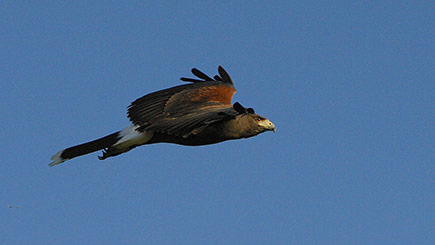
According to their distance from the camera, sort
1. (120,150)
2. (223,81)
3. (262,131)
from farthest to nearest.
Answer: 1. (223,81)
2. (120,150)
3. (262,131)

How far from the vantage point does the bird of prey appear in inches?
341

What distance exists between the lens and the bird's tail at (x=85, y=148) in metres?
9.41

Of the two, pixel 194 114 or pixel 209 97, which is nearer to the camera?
pixel 194 114

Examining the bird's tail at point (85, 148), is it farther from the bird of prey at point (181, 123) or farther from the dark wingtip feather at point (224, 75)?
the dark wingtip feather at point (224, 75)

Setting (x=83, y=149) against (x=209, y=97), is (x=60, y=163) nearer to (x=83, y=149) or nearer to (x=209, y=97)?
(x=83, y=149)

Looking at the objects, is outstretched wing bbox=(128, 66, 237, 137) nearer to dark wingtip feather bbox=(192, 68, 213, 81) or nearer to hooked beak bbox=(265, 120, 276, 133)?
dark wingtip feather bbox=(192, 68, 213, 81)

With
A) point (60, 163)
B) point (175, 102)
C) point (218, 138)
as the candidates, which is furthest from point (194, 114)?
point (60, 163)

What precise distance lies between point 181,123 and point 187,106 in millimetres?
1438

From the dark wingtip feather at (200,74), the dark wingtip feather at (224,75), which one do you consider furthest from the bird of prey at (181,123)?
the dark wingtip feather at (200,74)

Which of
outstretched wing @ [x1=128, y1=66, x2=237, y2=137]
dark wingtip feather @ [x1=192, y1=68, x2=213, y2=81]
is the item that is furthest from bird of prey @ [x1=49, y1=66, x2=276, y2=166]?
dark wingtip feather @ [x1=192, y1=68, x2=213, y2=81]

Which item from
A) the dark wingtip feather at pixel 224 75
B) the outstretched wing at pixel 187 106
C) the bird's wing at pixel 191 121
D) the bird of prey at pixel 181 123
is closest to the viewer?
the bird's wing at pixel 191 121

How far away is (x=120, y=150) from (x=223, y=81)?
2.94 metres

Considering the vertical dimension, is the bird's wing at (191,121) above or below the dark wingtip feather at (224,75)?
below

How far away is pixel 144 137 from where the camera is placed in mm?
9195
